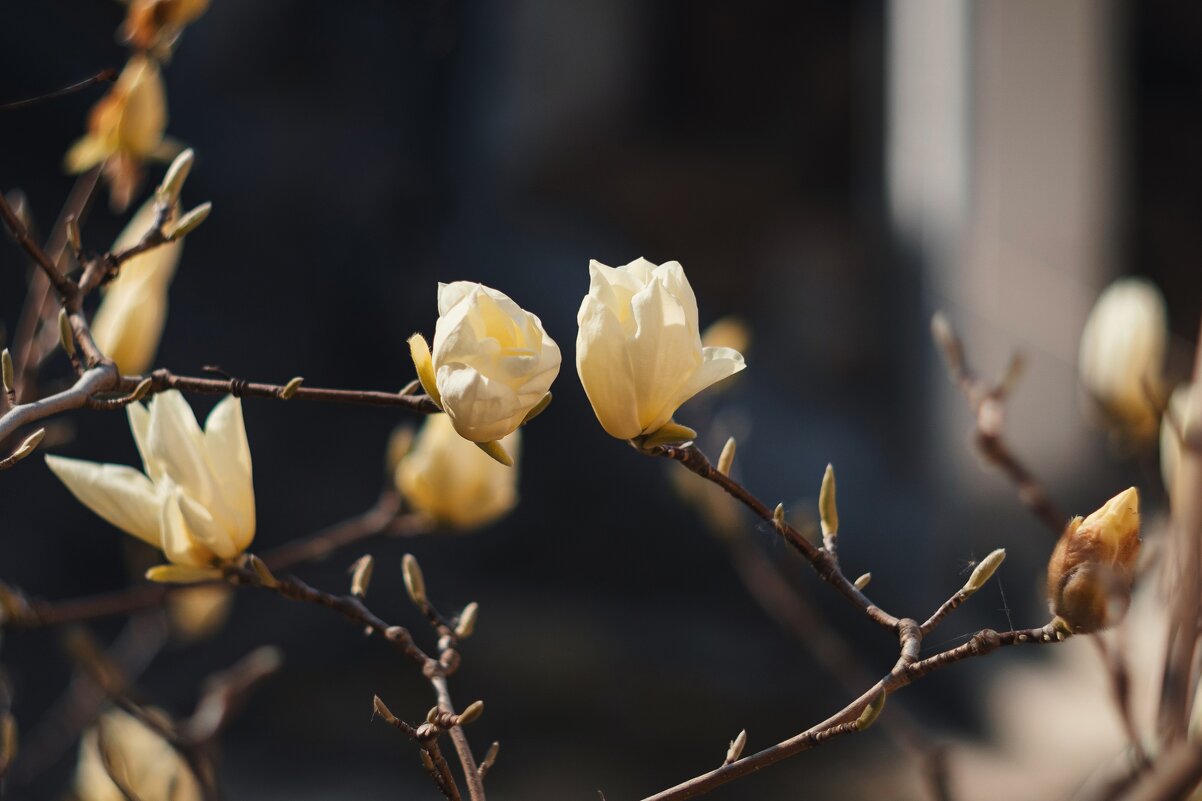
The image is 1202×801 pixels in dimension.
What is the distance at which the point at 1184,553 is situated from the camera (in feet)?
0.69

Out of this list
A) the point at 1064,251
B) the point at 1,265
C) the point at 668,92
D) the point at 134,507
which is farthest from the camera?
the point at 668,92

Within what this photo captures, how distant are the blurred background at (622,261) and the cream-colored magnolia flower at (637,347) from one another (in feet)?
2.94

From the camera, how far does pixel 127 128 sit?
0.51 meters

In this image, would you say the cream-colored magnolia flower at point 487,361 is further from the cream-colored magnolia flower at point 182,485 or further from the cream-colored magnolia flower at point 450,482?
the cream-colored magnolia flower at point 450,482

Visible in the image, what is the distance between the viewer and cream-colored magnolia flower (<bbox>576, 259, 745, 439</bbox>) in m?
0.29

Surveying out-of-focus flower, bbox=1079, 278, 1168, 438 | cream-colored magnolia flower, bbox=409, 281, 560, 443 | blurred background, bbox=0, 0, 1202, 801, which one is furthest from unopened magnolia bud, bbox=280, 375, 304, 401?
blurred background, bbox=0, 0, 1202, 801

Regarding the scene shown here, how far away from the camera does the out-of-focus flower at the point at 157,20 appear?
0.47 meters

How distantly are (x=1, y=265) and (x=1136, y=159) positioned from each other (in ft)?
8.59

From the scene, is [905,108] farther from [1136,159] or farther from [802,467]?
[802,467]

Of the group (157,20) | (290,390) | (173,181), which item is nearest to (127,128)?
(157,20)

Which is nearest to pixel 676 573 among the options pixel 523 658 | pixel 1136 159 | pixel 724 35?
pixel 523 658

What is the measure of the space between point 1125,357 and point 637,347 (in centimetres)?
42

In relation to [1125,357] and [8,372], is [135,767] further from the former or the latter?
[1125,357]

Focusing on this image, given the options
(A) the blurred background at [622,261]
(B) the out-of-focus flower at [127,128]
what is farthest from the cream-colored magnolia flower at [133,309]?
(A) the blurred background at [622,261]
